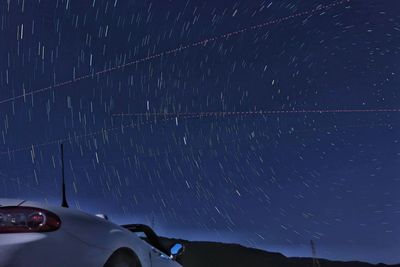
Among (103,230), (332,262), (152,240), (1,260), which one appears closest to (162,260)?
(152,240)

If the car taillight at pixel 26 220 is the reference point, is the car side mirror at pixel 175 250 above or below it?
below

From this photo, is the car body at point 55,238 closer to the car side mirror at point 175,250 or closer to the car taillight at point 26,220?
the car taillight at point 26,220

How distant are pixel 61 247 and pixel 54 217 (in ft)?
0.64

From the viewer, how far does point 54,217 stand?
3.60 meters

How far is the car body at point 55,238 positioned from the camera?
3.29 m

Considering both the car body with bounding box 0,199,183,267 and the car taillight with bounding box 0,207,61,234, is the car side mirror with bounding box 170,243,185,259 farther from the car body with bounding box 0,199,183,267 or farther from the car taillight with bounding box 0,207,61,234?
the car taillight with bounding box 0,207,61,234

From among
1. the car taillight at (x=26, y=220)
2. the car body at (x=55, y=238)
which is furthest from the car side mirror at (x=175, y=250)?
the car taillight at (x=26, y=220)

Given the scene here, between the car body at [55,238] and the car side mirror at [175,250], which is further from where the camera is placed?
the car side mirror at [175,250]

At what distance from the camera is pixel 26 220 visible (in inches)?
136

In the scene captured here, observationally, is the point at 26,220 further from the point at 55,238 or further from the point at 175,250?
the point at 175,250

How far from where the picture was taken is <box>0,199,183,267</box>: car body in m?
3.29

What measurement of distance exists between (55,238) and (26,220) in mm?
201

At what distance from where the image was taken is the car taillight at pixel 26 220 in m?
3.38

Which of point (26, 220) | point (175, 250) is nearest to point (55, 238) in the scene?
point (26, 220)
